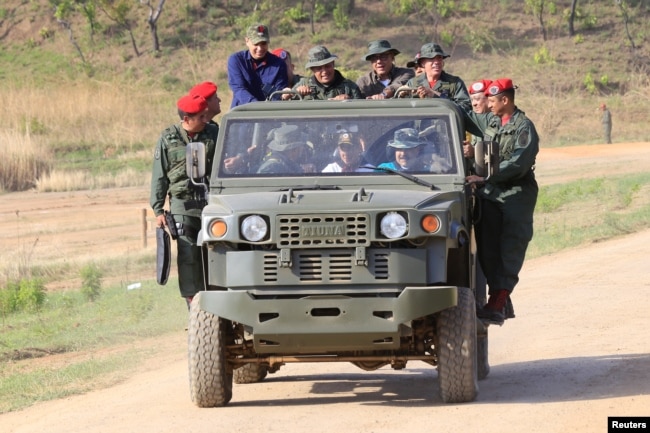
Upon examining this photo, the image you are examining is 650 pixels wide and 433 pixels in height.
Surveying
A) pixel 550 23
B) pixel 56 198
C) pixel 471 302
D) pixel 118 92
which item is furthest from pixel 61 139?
pixel 471 302

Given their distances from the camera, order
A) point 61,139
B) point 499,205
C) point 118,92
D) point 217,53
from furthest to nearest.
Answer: point 217,53 < point 118,92 < point 61,139 < point 499,205

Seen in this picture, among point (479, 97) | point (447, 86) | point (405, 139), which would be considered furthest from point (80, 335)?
point (405, 139)

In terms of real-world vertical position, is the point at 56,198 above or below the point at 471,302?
below

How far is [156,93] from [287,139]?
40133mm

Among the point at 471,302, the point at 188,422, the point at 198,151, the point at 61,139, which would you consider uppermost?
the point at 198,151

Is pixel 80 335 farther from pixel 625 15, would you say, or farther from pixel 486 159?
pixel 625 15

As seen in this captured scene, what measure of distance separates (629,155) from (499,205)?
2552cm

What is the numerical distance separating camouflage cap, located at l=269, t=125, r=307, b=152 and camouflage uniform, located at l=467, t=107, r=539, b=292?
1.36 m

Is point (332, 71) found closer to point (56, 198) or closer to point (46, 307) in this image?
point (46, 307)

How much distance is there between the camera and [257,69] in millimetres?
11102

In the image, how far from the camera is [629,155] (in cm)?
3403

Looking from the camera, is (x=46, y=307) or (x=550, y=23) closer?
(x=46, y=307)

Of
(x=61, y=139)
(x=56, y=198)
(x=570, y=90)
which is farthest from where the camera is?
(x=570, y=90)

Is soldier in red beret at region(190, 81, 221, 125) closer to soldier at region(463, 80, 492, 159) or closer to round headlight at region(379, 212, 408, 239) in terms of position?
soldier at region(463, 80, 492, 159)
